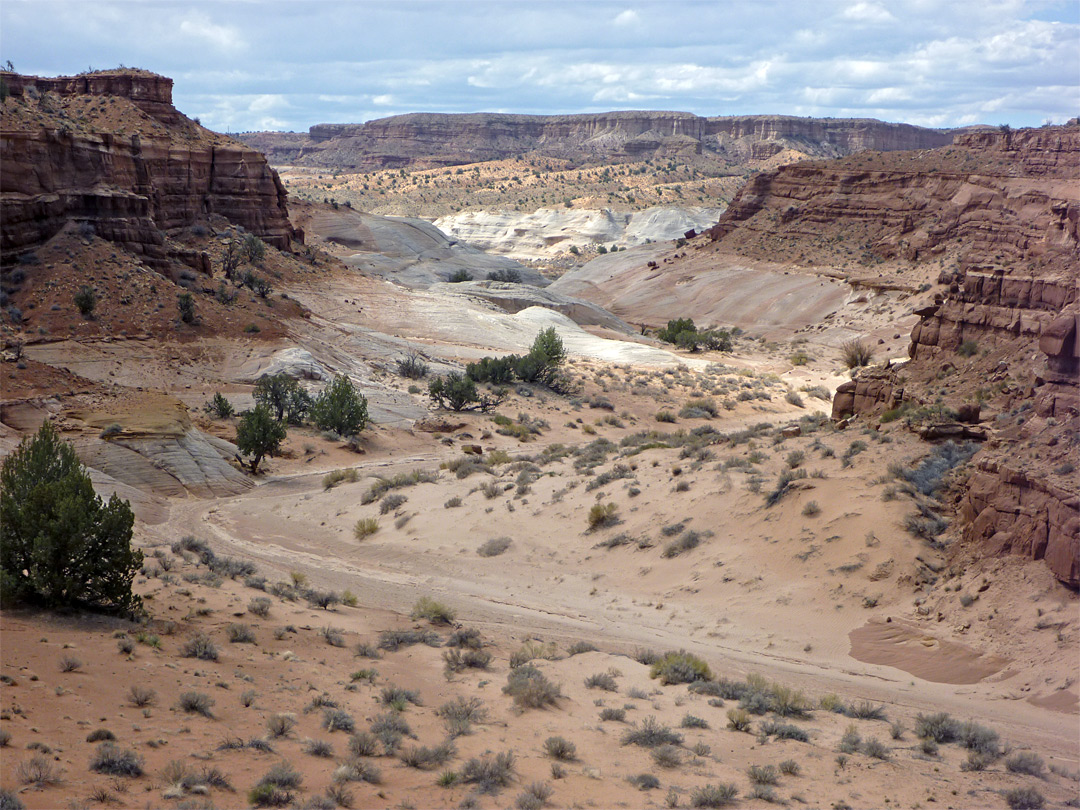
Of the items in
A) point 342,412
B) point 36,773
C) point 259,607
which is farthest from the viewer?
point 342,412

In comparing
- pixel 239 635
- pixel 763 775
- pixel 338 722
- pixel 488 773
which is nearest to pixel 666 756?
pixel 763 775

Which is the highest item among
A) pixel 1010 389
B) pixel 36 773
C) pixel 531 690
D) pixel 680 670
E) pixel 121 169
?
pixel 121 169

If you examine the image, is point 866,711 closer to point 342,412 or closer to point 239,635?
point 239,635

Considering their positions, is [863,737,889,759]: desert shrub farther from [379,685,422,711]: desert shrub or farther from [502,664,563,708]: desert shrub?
[379,685,422,711]: desert shrub

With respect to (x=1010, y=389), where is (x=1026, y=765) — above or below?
below

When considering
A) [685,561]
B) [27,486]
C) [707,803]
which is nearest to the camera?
[707,803]

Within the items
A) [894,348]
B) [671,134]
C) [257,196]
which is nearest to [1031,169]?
[894,348]

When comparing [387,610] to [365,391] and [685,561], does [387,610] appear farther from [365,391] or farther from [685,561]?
[365,391]
